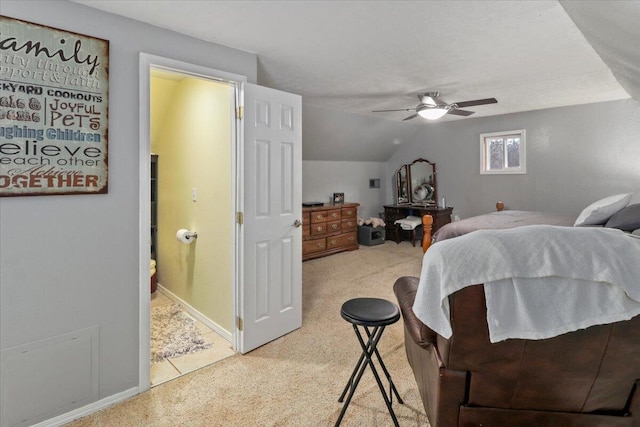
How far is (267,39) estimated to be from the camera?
2.38m

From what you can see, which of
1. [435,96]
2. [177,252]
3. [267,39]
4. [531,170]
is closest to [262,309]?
[177,252]

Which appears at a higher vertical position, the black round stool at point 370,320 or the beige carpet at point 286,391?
the black round stool at point 370,320

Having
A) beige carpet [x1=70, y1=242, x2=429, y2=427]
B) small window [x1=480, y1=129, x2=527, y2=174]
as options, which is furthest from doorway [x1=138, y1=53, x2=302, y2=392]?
small window [x1=480, y1=129, x2=527, y2=174]

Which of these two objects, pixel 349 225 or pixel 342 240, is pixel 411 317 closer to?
pixel 342 240

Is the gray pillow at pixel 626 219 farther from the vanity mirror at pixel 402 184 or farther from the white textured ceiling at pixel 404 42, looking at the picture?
the vanity mirror at pixel 402 184

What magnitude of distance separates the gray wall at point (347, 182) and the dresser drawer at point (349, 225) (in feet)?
1.91

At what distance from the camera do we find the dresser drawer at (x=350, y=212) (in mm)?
6105

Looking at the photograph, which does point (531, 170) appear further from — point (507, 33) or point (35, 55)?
point (35, 55)

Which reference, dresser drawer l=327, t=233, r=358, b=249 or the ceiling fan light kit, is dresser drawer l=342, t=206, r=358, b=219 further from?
the ceiling fan light kit

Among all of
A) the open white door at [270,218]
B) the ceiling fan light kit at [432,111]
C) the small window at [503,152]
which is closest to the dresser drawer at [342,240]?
the small window at [503,152]

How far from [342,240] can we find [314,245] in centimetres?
66

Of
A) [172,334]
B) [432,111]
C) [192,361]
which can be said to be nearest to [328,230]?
[432,111]

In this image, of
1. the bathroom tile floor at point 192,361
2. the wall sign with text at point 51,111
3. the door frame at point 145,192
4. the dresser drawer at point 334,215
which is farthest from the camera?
the dresser drawer at point 334,215

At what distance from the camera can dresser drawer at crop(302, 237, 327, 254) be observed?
5.50m
